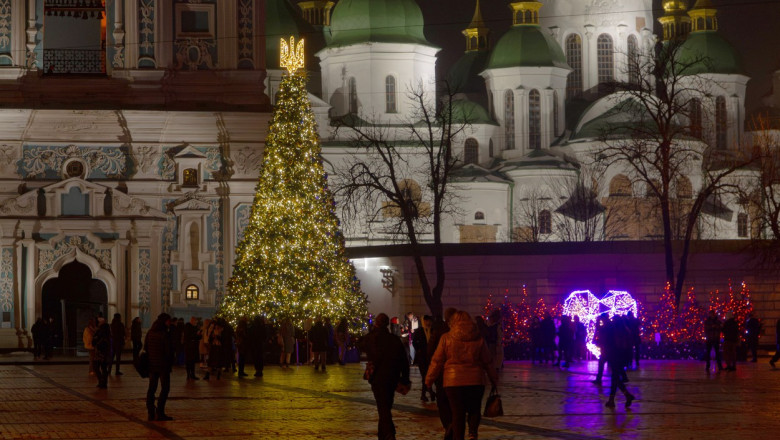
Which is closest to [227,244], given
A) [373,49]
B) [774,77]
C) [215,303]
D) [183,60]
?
[215,303]

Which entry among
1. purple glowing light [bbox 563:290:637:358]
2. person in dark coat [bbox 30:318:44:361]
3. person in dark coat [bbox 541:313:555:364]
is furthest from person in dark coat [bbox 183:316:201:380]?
purple glowing light [bbox 563:290:637:358]

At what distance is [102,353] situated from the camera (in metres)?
27.1

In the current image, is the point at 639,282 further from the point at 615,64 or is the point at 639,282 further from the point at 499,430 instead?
the point at 615,64

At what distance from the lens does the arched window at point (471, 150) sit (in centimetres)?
8925

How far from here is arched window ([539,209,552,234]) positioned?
82.9m

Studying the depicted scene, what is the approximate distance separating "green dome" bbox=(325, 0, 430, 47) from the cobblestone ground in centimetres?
4960

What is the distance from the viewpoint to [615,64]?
91312 mm

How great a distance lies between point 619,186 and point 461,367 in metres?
69.0

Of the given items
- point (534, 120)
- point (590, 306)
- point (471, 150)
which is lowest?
point (590, 306)

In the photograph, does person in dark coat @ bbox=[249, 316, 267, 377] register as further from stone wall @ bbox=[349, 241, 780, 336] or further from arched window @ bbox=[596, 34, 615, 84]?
arched window @ bbox=[596, 34, 615, 84]

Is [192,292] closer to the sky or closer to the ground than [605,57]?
closer to the ground

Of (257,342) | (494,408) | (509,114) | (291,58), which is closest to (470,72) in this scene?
(509,114)

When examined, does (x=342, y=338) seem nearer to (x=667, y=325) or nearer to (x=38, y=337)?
(x=38, y=337)

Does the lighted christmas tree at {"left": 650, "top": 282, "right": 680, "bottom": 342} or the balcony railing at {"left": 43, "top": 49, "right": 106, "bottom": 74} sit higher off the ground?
the balcony railing at {"left": 43, "top": 49, "right": 106, "bottom": 74}
